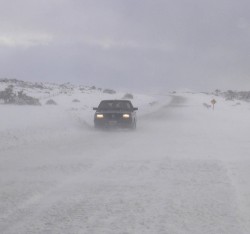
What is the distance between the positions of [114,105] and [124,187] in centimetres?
1674

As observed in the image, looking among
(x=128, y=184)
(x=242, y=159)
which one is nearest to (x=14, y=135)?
Result: (x=242, y=159)

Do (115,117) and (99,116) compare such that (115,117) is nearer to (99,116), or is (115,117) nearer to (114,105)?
(99,116)

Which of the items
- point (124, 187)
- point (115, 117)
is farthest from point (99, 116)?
point (124, 187)

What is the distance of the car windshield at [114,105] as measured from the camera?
83.4 feet

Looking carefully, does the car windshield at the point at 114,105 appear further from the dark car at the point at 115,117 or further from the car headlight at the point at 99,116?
the car headlight at the point at 99,116

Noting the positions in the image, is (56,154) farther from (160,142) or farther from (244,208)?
(244,208)

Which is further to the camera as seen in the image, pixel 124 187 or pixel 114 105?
pixel 114 105

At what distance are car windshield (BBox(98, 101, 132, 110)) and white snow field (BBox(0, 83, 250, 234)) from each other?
7457 mm

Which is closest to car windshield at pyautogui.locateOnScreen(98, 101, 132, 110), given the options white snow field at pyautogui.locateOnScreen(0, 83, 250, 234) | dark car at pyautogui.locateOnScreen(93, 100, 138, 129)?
dark car at pyautogui.locateOnScreen(93, 100, 138, 129)

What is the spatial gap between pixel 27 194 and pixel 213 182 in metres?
3.45

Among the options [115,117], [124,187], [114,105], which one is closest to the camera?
[124,187]

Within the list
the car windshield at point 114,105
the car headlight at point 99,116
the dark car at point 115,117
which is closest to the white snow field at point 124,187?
the dark car at point 115,117

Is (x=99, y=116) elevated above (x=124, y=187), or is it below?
above

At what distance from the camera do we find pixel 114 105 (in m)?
25.8
